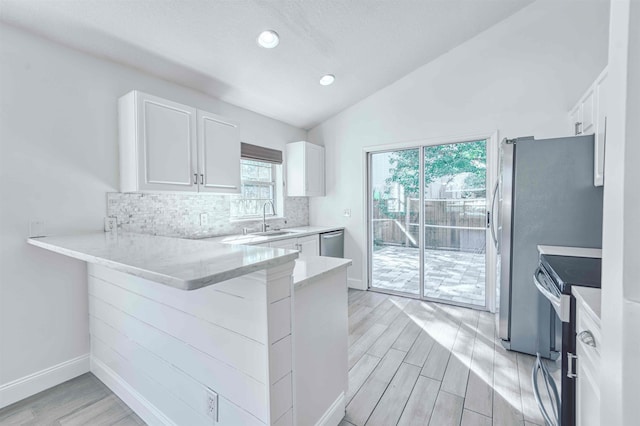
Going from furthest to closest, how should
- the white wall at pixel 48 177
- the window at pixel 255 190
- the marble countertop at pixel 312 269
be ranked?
1. the window at pixel 255 190
2. the white wall at pixel 48 177
3. the marble countertop at pixel 312 269

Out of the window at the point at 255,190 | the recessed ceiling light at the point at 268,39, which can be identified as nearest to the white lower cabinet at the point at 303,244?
the window at the point at 255,190

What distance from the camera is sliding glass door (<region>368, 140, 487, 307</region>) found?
3.42 m

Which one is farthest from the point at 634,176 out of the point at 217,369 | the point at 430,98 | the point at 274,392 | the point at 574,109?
the point at 430,98

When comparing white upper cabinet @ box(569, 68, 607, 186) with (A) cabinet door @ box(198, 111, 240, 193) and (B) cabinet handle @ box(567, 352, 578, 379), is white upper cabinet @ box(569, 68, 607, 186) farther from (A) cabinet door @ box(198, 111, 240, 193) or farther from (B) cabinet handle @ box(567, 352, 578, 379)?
(A) cabinet door @ box(198, 111, 240, 193)

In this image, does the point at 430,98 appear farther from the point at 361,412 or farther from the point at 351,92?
the point at 361,412

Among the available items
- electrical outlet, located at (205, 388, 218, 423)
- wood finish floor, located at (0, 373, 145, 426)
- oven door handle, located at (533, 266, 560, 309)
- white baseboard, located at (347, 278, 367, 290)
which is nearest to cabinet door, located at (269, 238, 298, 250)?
white baseboard, located at (347, 278, 367, 290)

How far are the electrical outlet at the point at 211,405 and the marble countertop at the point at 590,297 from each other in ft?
4.76

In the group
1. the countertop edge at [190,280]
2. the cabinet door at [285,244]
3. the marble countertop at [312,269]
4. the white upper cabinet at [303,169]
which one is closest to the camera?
the countertop edge at [190,280]

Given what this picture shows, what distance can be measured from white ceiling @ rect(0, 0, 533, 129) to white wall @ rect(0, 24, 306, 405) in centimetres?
21

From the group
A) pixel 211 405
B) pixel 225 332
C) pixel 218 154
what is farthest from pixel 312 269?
pixel 218 154

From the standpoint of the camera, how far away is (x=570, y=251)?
2023mm

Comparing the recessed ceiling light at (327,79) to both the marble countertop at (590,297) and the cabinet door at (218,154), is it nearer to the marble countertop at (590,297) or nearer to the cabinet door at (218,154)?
the cabinet door at (218,154)

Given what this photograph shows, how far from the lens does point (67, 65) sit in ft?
6.83

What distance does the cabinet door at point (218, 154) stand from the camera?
2592mm
